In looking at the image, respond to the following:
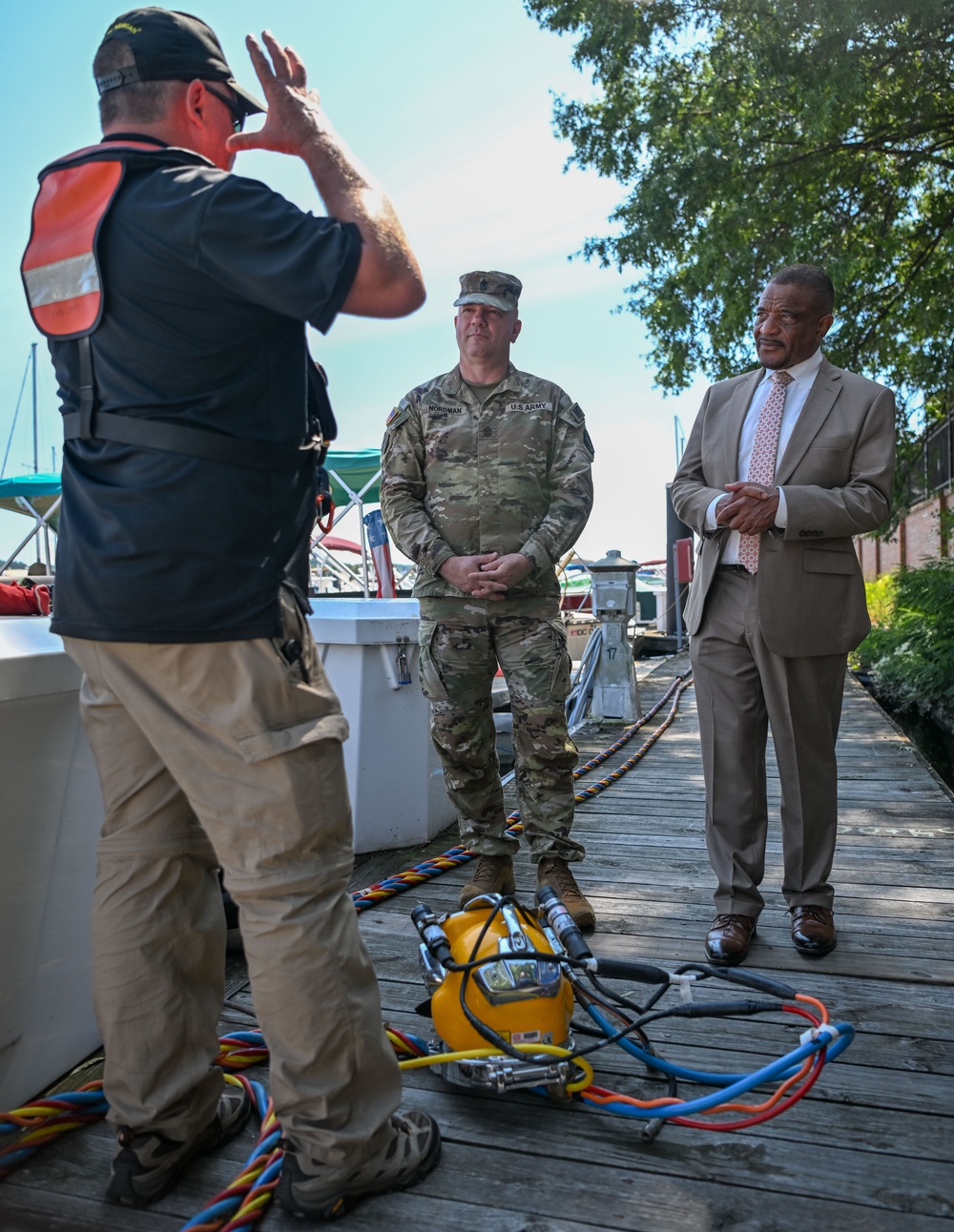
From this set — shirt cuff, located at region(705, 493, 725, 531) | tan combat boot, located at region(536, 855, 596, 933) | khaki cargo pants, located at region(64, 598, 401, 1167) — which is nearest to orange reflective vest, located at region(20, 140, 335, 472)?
khaki cargo pants, located at region(64, 598, 401, 1167)

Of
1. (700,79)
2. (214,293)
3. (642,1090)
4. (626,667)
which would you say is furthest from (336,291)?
(700,79)

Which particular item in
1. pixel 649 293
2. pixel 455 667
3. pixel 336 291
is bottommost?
pixel 455 667

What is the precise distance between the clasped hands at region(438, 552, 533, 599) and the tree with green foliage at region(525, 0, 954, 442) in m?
7.25

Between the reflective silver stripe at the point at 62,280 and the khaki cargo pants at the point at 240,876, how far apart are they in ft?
1.91

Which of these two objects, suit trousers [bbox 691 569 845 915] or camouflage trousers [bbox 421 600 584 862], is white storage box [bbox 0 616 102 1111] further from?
suit trousers [bbox 691 569 845 915]

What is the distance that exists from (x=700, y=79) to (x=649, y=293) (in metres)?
2.19

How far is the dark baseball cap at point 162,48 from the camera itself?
163 centimetres

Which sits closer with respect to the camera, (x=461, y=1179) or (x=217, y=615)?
(x=217, y=615)

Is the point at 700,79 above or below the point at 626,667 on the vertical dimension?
above

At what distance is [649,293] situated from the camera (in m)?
11.3

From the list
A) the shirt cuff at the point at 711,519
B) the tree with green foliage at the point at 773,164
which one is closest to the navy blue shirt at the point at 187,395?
the shirt cuff at the point at 711,519

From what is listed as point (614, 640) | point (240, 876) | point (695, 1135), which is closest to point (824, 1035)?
point (695, 1135)

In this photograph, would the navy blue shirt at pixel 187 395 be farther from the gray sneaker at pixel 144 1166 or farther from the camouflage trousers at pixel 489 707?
the camouflage trousers at pixel 489 707

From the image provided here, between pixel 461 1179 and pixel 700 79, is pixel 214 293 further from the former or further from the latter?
pixel 700 79
